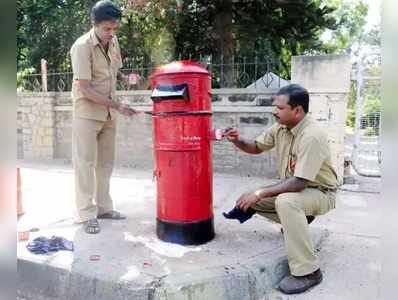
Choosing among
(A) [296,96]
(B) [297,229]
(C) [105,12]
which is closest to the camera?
(B) [297,229]

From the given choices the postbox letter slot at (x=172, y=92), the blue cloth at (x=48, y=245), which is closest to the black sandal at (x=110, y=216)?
the blue cloth at (x=48, y=245)

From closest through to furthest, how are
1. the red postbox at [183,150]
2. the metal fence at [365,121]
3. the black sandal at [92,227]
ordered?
the red postbox at [183,150] → the black sandal at [92,227] → the metal fence at [365,121]

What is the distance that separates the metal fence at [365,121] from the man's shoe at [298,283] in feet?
12.2

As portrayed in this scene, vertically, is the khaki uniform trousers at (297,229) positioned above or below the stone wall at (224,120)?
below

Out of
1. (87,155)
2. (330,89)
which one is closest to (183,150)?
(87,155)

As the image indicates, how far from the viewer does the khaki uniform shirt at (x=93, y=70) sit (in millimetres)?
3428

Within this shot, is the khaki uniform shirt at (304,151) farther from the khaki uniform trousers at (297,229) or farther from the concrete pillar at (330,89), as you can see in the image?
the concrete pillar at (330,89)

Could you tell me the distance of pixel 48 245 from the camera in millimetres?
3170

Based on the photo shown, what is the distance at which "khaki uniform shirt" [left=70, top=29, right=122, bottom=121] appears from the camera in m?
3.43

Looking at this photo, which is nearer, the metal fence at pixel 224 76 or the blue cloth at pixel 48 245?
the blue cloth at pixel 48 245

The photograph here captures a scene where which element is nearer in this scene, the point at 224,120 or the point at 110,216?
the point at 110,216

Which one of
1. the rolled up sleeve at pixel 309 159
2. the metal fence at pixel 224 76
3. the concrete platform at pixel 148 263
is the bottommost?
the concrete platform at pixel 148 263

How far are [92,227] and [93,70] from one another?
4.49ft

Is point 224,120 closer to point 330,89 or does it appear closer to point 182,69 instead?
point 330,89
